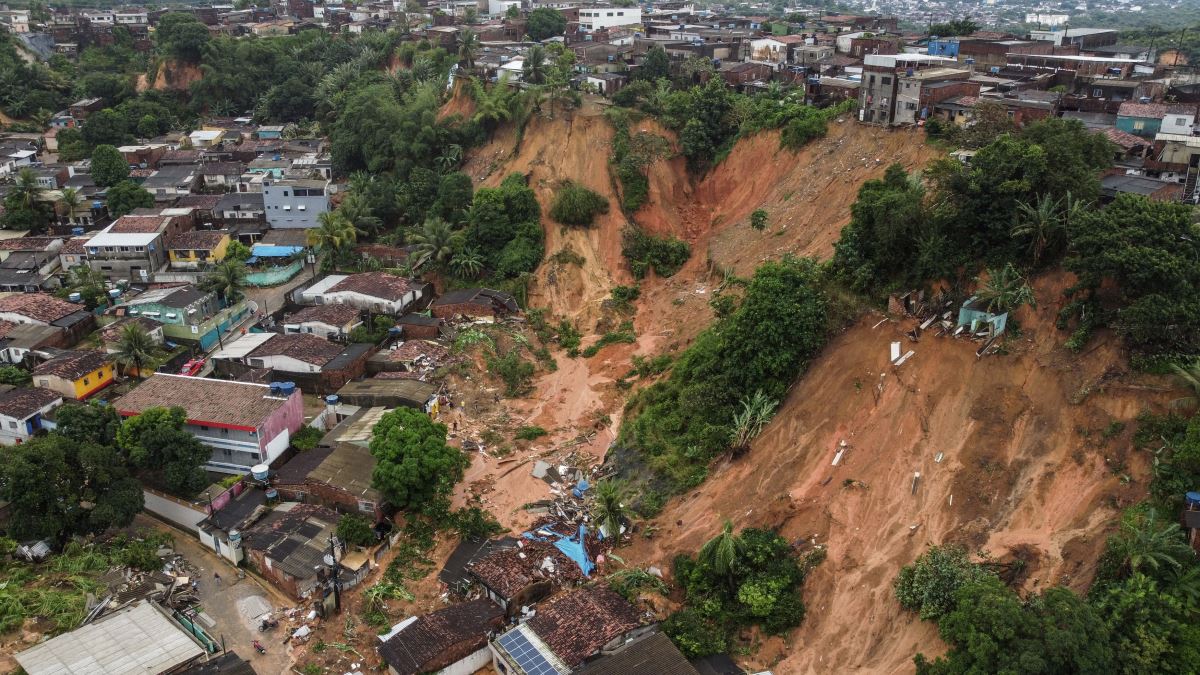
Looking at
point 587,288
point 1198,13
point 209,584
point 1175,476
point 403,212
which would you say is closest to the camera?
point 1175,476

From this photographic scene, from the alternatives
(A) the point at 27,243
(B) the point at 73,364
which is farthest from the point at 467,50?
(B) the point at 73,364

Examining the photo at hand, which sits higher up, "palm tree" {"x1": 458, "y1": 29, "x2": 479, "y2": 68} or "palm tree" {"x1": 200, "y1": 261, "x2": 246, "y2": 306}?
"palm tree" {"x1": 458, "y1": 29, "x2": 479, "y2": 68}

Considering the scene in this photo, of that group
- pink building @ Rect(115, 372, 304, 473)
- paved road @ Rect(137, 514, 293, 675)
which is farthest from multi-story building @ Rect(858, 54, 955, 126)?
paved road @ Rect(137, 514, 293, 675)

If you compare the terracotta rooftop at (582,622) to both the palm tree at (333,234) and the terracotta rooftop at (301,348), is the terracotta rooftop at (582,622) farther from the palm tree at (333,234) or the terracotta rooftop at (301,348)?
the palm tree at (333,234)

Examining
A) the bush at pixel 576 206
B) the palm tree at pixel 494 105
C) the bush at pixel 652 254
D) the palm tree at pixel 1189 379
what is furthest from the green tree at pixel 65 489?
the palm tree at pixel 494 105

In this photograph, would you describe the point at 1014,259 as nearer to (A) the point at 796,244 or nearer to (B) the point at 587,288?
(A) the point at 796,244

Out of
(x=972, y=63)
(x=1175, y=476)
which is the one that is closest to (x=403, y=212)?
(x=972, y=63)

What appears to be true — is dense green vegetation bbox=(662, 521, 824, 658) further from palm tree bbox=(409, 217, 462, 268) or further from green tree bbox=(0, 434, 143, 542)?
palm tree bbox=(409, 217, 462, 268)
